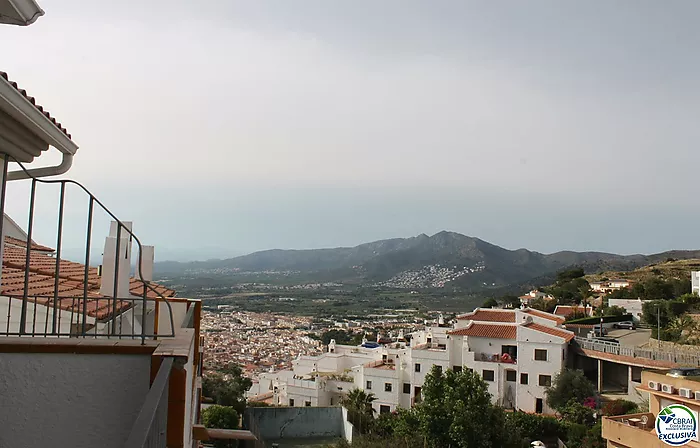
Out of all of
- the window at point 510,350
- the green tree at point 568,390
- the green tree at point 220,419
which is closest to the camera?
the green tree at point 220,419

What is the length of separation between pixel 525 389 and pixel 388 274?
150000 mm

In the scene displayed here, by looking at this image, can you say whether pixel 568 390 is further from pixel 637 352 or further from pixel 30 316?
pixel 30 316

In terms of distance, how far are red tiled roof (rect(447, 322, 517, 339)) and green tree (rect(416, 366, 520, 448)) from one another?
7.09 metres

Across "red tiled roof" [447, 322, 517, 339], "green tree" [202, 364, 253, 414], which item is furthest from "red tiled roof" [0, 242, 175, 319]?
"red tiled roof" [447, 322, 517, 339]

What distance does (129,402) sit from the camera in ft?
9.46

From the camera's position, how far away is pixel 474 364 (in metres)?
29.5

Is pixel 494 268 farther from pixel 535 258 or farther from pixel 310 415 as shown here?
pixel 310 415

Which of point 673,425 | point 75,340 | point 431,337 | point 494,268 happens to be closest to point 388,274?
point 494,268

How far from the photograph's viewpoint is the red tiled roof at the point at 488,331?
29.8m

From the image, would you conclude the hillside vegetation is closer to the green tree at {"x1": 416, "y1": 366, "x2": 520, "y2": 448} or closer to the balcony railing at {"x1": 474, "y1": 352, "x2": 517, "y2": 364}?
the balcony railing at {"x1": 474, "y1": 352, "x2": 517, "y2": 364}

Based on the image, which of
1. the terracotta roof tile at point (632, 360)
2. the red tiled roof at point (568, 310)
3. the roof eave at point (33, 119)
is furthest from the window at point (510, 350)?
the roof eave at point (33, 119)

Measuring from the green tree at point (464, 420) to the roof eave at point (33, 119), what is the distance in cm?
1957

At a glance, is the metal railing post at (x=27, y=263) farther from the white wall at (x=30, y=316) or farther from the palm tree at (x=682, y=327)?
the palm tree at (x=682, y=327)

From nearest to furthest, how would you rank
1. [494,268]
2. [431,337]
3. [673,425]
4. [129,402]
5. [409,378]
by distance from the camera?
[129,402]
[673,425]
[409,378]
[431,337]
[494,268]
